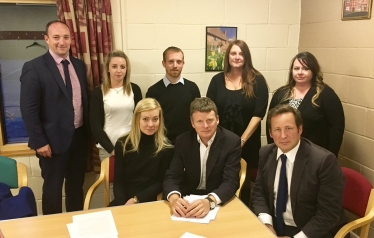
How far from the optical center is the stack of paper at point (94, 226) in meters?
Answer: 1.72

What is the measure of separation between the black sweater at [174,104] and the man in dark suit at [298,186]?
0.99 m

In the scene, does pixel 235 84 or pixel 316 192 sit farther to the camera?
pixel 235 84

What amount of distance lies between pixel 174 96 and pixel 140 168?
29.4 inches

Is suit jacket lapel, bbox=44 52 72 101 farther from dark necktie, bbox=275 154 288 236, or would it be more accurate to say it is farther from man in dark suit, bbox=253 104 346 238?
dark necktie, bbox=275 154 288 236

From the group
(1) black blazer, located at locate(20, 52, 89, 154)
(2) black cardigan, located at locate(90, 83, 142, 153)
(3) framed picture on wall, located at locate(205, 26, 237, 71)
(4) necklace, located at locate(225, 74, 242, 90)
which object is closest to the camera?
(1) black blazer, located at locate(20, 52, 89, 154)

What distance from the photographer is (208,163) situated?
7.69 ft

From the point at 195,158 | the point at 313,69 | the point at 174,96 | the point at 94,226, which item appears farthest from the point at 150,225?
the point at 313,69

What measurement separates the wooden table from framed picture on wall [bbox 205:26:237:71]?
1.83 meters

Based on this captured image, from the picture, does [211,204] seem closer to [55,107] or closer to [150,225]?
[150,225]

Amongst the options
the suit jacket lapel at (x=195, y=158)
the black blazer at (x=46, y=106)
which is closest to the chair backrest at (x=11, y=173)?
the black blazer at (x=46, y=106)

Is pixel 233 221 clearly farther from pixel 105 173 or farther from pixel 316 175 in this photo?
pixel 105 173

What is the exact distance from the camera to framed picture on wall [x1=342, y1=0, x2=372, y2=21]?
2.71 m

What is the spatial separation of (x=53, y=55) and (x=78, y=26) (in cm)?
42

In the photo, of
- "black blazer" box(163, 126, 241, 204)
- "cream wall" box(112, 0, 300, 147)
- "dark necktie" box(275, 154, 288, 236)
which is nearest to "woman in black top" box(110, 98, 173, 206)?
"black blazer" box(163, 126, 241, 204)
